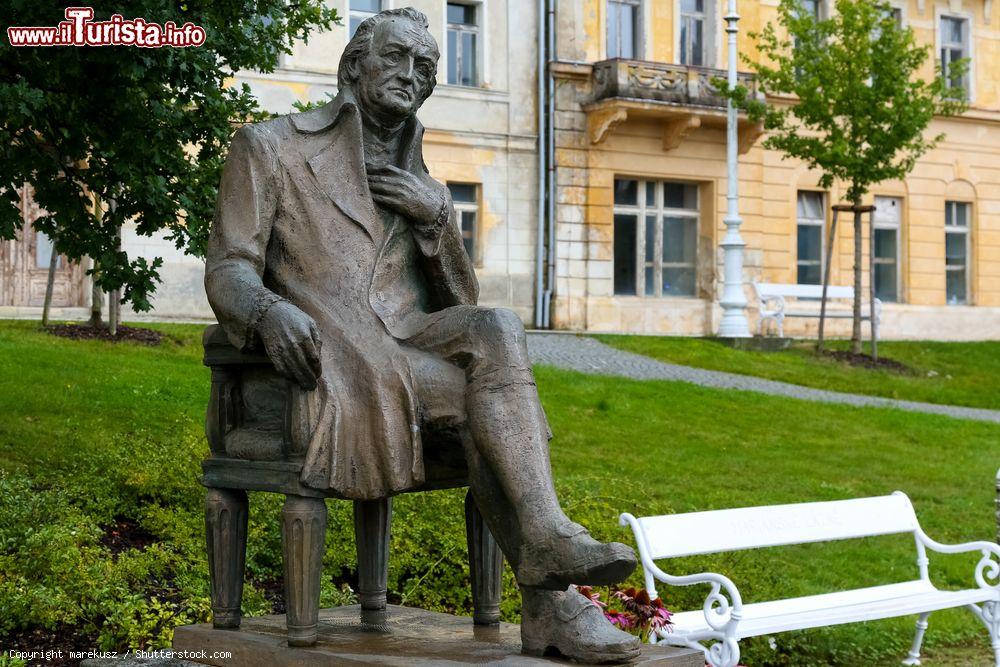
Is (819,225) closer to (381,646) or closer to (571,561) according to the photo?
(381,646)

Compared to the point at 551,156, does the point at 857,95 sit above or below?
above

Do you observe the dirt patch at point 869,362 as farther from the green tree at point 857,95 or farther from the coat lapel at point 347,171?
the coat lapel at point 347,171

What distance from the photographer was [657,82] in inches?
965

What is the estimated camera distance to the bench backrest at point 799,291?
1001 inches

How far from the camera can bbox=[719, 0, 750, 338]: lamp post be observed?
72.5 ft

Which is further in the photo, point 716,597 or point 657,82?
point 657,82

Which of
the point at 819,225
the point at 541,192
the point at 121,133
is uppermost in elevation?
the point at 541,192

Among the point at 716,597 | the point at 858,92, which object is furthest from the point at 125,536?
the point at 858,92

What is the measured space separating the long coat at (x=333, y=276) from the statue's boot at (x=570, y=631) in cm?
47

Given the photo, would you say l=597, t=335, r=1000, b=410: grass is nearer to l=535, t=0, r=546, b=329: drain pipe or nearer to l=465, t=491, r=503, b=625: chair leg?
l=535, t=0, r=546, b=329: drain pipe

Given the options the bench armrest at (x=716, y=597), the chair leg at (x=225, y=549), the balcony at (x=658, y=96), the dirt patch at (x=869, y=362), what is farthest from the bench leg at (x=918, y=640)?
the balcony at (x=658, y=96)

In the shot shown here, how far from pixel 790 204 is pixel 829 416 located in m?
13.2

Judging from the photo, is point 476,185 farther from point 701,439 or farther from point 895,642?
point 895,642

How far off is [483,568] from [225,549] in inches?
29.3
